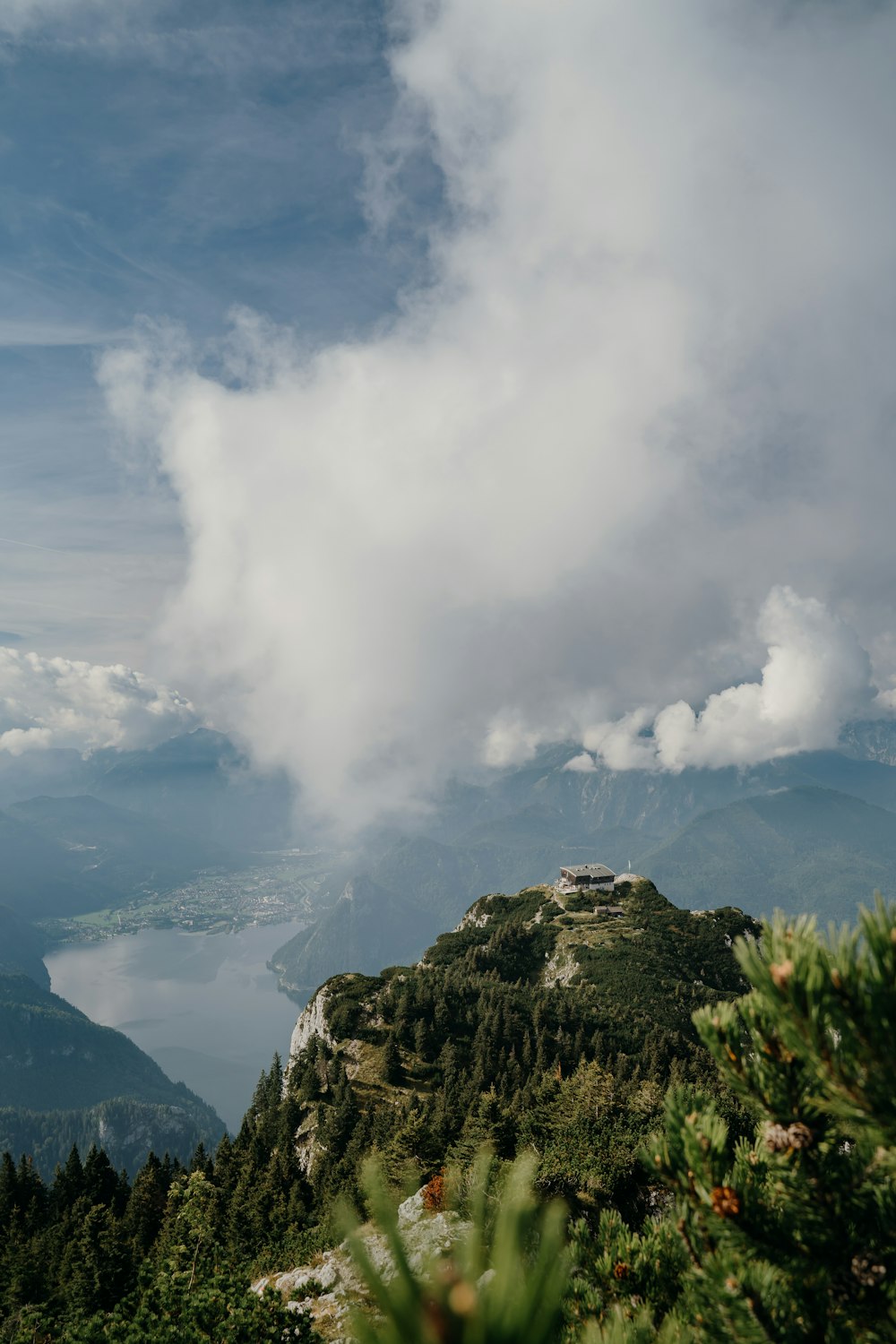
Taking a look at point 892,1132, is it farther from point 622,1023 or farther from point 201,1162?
point 622,1023

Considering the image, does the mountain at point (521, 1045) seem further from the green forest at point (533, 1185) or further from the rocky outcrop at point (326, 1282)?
the rocky outcrop at point (326, 1282)

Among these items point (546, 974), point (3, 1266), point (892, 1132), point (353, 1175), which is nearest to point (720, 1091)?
point (353, 1175)

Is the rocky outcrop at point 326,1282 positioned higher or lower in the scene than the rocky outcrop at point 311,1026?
lower

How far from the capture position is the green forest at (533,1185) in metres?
4.19

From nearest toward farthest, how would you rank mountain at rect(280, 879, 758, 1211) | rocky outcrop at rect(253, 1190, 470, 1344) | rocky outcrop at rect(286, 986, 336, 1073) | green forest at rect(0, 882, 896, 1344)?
green forest at rect(0, 882, 896, 1344), rocky outcrop at rect(253, 1190, 470, 1344), mountain at rect(280, 879, 758, 1211), rocky outcrop at rect(286, 986, 336, 1073)

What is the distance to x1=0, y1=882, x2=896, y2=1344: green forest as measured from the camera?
13.7 ft

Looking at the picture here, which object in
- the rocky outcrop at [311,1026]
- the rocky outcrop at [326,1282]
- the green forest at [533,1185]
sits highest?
the rocky outcrop at [311,1026]

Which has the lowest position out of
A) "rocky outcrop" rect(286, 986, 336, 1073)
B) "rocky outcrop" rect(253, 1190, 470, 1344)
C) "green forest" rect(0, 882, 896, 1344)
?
"rocky outcrop" rect(253, 1190, 470, 1344)

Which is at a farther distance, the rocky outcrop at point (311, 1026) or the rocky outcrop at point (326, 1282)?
the rocky outcrop at point (311, 1026)

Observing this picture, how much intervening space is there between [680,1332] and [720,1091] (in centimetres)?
5510

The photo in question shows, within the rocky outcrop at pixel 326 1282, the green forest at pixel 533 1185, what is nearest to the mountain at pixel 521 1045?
the green forest at pixel 533 1185

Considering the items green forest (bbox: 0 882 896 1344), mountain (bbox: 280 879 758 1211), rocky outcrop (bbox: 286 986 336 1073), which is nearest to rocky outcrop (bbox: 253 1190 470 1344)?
green forest (bbox: 0 882 896 1344)

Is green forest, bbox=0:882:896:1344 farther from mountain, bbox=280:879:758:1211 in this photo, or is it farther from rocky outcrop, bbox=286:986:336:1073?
rocky outcrop, bbox=286:986:336:1073

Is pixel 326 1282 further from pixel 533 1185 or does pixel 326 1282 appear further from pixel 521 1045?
pixel 521 1045
